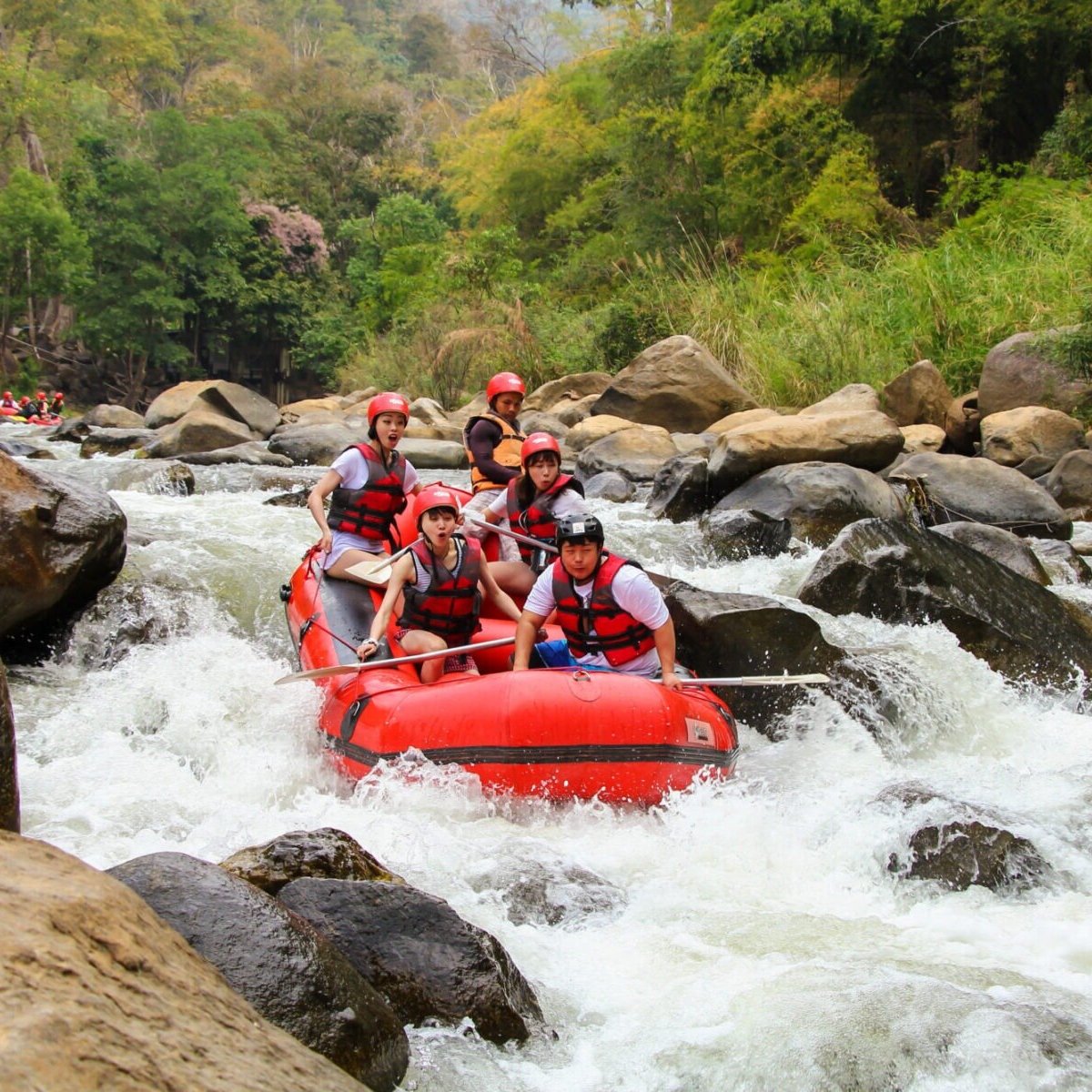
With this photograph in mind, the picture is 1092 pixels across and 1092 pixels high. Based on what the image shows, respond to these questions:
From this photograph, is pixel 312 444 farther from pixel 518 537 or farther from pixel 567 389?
pixel 518 537

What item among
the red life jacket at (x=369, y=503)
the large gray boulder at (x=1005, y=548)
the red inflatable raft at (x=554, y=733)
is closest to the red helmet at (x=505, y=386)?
the red life jacket at (x=369, y=503)

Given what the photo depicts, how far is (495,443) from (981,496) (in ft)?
14.1

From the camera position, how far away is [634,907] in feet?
12.3

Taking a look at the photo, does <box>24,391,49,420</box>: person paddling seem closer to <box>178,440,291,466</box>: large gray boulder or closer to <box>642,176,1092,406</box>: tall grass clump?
<box>178,440,291,466</box>: large gray boulder

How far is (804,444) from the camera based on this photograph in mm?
9734

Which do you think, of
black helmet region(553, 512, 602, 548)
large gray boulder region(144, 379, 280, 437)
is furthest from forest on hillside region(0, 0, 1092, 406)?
black helmet region(553, 512, 602, 548)

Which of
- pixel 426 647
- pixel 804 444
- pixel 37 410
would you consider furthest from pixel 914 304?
pixel 37 410

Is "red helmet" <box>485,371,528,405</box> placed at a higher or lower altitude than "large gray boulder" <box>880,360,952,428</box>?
higher

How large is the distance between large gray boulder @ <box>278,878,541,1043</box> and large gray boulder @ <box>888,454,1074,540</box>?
23.9ft

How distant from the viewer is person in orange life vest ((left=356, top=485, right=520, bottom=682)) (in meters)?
5.32

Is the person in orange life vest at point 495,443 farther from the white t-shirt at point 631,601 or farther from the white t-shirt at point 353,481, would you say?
the white t-shirt at point 631,601

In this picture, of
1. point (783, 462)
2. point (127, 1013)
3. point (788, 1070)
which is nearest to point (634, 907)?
point (788, 1070)

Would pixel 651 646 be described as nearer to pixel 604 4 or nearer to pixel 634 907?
pixel 634 907

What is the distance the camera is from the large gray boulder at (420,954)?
280 centimetres
